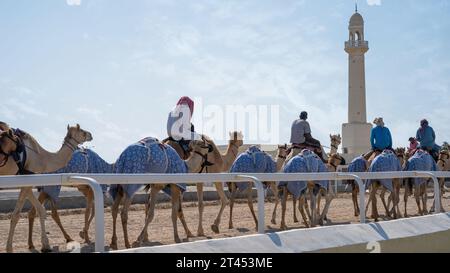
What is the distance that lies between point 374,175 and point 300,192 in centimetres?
264

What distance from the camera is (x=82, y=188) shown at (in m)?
10.8

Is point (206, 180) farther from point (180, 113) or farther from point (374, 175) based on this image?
point (180, 113)

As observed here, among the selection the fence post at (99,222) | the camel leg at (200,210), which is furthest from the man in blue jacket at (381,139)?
the fence post at (99,222)

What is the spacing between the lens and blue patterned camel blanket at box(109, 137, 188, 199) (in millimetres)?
9156

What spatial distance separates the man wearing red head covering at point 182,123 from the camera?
486 inches

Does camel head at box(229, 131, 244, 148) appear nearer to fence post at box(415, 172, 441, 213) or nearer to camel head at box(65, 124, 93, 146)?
camel head at box(65, 124, 93, 146)

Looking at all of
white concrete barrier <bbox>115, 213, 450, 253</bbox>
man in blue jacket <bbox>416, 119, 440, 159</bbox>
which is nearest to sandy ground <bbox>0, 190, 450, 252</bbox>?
man in blue jacket <bbox>416, 119, 440, 159</bbox>

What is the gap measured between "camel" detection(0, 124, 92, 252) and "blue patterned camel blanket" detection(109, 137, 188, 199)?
3.78ft

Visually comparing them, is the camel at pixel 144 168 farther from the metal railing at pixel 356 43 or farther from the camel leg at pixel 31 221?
the metal railing at pixel 356 43

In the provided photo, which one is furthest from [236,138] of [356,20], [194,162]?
[356,20]

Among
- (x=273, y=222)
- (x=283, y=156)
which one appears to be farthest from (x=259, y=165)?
(x=283, y=156)

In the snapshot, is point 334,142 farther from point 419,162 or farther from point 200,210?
point 200,210

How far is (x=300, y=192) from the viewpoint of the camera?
442 inches
